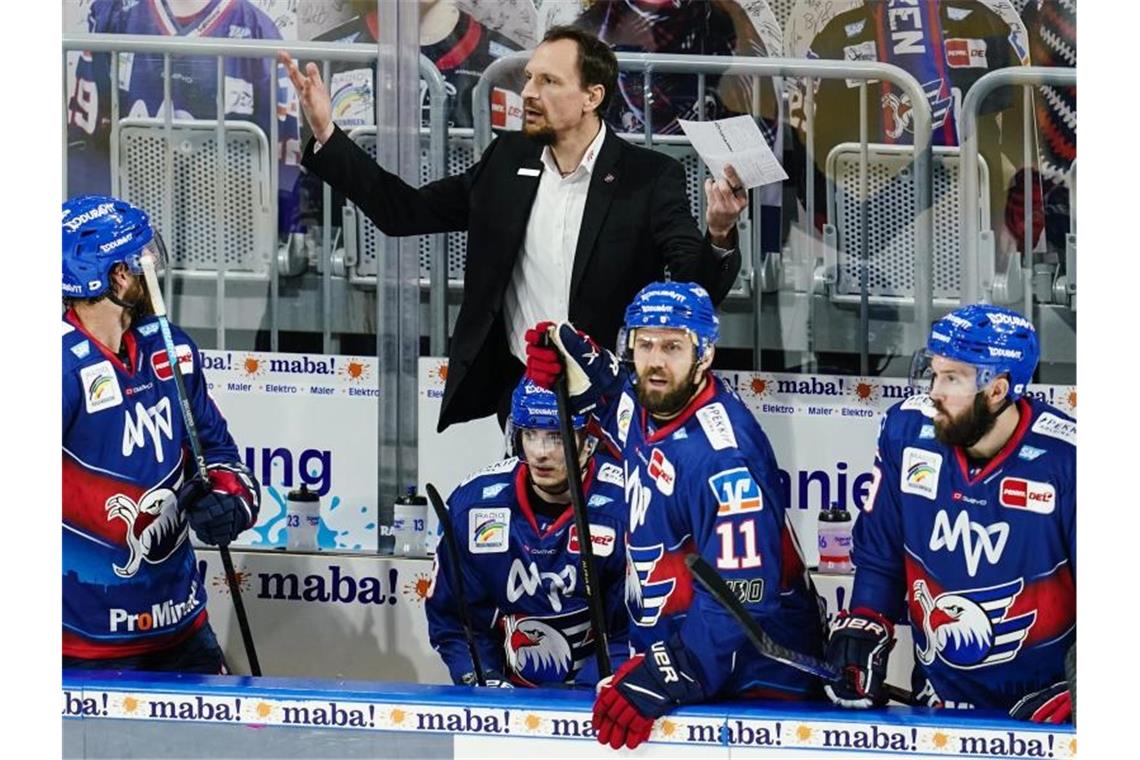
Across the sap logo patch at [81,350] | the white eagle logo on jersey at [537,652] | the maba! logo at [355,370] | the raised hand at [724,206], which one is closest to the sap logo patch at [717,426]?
the raised hand at [724,206]

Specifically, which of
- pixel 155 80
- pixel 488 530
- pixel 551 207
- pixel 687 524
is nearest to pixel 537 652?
pixel 488 530

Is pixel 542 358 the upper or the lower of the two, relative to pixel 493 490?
upper

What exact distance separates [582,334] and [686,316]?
0.24 metres

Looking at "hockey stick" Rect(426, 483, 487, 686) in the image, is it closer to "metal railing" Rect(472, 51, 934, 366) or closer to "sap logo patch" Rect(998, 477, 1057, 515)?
"metal railing" Rect(472, 51, 934, 366)

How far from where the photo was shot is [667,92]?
467cm

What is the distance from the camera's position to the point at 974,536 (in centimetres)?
398

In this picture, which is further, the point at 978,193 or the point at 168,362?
the point at 978,193

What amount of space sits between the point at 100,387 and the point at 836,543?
1.62 m

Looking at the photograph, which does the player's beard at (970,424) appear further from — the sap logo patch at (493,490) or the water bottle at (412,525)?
the water bottle at (412,525)

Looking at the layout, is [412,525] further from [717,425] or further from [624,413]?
[717,425]

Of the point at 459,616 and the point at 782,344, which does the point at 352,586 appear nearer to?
the point at 459,616

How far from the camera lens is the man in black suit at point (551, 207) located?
436cm
